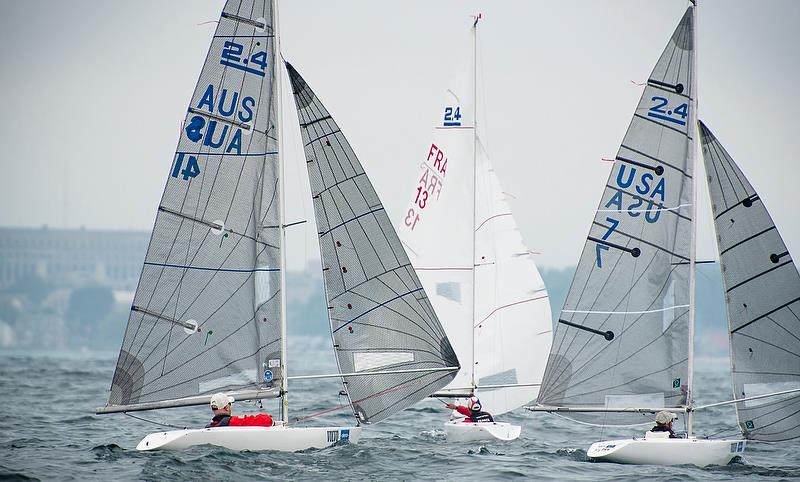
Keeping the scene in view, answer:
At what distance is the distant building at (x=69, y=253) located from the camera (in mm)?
183250

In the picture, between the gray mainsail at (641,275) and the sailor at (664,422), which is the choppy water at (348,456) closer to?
the sailor at (664,422)

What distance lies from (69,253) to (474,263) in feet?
567

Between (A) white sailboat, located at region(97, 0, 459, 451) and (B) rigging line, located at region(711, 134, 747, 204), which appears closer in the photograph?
(A) white sailboat, located at region(97, 0, 459, 451)

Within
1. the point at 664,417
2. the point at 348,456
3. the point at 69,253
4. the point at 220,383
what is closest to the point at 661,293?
the point at 664,417

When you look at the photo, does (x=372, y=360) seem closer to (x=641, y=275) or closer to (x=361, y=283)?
(x=361, y=283)

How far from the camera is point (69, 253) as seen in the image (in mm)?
189000

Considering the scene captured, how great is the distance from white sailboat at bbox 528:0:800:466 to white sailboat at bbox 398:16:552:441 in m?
4.58

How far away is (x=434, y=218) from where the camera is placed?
24172 millimetres

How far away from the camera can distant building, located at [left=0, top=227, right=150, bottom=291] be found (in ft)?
601

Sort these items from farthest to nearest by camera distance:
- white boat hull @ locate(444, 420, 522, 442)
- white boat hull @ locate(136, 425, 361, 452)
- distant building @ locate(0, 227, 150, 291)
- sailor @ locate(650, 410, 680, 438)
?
distant building @ locate(0, 227, 150, 291)
white boat hull @ locate(444, 420, 522, 442)
sailor @ locate(650, 410, 680, 438)
white boat hull @ locate(136, 425, 361, 452)

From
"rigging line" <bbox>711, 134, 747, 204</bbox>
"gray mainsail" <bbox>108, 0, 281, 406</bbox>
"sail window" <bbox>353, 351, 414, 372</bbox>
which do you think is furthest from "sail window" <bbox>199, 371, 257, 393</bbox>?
"rigging line" <bbox>711, 134, 747, 204</bbox>

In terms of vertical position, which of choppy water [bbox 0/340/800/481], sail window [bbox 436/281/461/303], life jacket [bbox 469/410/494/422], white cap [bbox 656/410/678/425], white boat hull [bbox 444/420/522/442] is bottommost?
choppy water [bbox 0/340/800/481]

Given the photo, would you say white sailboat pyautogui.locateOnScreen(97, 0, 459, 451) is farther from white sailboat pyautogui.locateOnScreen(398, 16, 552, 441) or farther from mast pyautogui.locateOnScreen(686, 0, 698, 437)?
white sailboat pyautogui.locateOnScreen(398, 16, 552, 441)

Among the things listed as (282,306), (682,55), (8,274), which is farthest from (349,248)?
(8,274)
